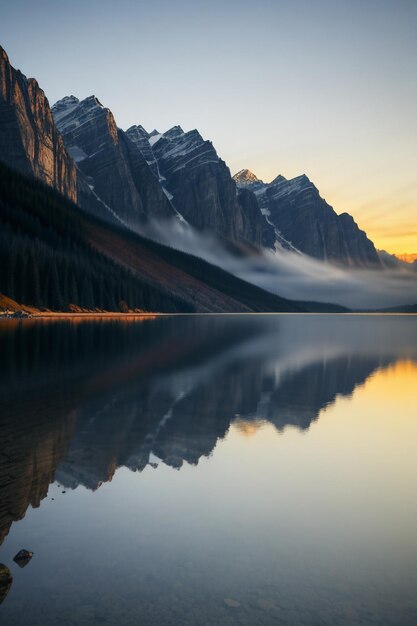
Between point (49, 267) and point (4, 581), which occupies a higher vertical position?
point (49, 267)

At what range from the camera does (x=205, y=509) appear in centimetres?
992

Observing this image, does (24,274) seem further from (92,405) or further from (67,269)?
(92,405)

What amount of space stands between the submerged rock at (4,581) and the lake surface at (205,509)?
0.30ft

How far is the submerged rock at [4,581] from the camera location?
6669 mm

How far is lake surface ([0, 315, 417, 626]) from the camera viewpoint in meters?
6.66

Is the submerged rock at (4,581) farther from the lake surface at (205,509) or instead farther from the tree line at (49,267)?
the tree line at (49,267)

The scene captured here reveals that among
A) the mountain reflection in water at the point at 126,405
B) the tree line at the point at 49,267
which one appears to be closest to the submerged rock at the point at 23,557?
the mountain reflection in water at the point at 126,405

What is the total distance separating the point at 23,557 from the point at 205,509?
361 cm

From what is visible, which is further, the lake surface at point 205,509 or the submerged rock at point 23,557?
the submerged rock at point 23,557

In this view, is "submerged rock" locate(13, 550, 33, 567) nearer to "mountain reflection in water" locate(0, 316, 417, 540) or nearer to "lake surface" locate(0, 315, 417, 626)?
"lake surface" locate(0, 315, 417, 626)

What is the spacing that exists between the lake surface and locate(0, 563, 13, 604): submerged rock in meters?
0.09

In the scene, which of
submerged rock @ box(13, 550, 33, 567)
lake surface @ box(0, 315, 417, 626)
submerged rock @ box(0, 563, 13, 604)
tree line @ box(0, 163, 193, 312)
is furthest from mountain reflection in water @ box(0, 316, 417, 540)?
tree line @ box(0, 163, 193, 312)

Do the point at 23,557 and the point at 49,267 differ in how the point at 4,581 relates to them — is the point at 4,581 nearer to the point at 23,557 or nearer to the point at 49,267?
the point at 23,557

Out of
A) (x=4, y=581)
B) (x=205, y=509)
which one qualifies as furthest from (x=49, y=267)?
(x=4, y=581)
